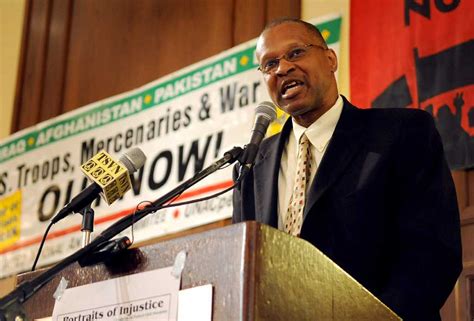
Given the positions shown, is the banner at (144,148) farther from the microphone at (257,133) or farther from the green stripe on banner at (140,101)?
the microphone at (257,133)

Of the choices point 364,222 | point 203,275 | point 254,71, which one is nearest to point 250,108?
point 254,71

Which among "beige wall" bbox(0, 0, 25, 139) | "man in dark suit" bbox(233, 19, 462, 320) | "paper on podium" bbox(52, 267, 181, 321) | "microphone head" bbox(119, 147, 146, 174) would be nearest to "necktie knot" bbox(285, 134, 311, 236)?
"man in dark suit" bbox(233, 19, 462, 320)

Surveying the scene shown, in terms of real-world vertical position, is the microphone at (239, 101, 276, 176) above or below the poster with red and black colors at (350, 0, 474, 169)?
below

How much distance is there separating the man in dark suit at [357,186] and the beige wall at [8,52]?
355 cm

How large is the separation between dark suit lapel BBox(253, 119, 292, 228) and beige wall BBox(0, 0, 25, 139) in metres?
3.50

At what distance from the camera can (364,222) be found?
76.4 inches

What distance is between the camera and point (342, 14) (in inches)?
149

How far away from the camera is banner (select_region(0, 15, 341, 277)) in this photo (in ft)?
13.3

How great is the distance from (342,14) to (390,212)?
6.39ft

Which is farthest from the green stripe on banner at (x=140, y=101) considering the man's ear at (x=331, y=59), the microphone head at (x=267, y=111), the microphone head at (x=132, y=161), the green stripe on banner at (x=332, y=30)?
the microphone head at (x=132, y=161)

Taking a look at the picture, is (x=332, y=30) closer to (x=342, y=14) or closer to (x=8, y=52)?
(x=342, y=14)

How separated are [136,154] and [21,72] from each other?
388 cm

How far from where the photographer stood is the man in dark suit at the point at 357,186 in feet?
6.13

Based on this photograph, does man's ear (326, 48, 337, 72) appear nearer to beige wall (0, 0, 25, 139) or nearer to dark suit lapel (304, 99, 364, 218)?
dark suit lapel (304, 99, 364, 218)
